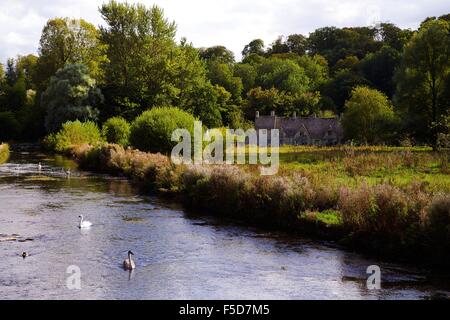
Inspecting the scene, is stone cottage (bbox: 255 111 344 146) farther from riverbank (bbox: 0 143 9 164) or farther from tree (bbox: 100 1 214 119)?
riverbank (bbox: 0 143 9 164)

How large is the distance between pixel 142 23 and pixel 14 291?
64827 mm

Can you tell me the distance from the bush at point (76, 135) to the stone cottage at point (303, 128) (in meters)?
37.8

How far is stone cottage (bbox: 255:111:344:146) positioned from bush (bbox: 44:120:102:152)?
37.8 m

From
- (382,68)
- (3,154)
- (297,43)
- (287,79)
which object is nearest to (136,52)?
(3,154)

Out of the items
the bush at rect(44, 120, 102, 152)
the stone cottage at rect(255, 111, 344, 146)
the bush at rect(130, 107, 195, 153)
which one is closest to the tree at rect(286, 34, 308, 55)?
the stone cottage at rect(255, 111, 344, 146)

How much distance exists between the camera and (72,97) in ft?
239

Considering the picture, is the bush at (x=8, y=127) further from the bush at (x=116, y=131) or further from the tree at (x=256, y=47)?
the tree at (x=256, y=47)

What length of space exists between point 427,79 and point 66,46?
57891 millimetres

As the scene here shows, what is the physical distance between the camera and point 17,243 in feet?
67.7

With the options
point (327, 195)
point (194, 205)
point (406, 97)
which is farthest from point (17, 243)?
point (406, 97)

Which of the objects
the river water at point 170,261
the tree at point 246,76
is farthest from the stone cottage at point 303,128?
the river water at point 170,261

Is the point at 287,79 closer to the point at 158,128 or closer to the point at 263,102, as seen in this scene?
the point at 263,102

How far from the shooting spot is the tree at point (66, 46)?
290 ft

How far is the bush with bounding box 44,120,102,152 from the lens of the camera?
66.1 m
